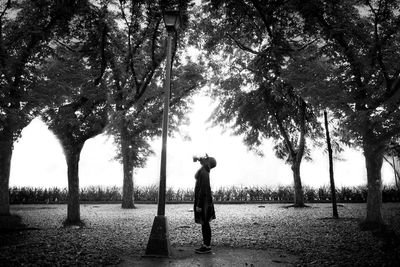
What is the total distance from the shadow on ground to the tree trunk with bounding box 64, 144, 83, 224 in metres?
5.56

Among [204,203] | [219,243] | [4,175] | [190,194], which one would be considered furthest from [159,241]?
[190,194]

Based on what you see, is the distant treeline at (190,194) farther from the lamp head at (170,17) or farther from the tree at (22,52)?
the lamp head at (170,17)

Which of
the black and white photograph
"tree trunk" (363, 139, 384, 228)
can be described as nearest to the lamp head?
the black and white photograph

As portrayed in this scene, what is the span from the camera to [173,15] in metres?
7.11

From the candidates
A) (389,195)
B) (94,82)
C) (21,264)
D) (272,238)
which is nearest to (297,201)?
(389,195)

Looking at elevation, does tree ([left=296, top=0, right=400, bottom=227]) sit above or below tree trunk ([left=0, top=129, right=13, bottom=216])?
above

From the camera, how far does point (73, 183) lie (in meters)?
10.6

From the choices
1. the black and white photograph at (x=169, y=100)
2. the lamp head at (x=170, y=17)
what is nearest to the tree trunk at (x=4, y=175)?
the black and white photograph at (x=169, y=100)

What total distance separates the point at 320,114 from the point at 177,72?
30.9ft

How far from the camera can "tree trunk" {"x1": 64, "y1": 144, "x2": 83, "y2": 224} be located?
413 inches

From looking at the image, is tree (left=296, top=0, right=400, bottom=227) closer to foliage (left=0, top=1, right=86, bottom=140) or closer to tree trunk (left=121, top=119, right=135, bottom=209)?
foliage (left=0, top=1, right=86, bottom=140)

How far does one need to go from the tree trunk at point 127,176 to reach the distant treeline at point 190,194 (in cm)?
544

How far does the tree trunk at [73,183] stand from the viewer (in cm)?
1049

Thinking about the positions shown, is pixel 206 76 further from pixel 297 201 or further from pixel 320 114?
pixel 297 201
